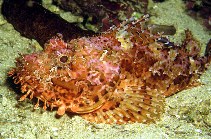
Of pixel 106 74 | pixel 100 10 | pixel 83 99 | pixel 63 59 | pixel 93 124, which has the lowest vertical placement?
pixel 93 124

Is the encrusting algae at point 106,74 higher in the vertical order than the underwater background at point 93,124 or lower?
higher

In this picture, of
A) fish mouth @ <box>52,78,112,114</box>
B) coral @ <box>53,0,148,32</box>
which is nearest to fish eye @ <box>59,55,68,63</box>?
fish mouth @ <box>52,78,112,114</box>

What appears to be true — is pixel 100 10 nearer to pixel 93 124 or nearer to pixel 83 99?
pixel 83 99

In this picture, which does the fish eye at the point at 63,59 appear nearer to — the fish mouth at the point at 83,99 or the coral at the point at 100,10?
the fish mouth at the point at 83,99

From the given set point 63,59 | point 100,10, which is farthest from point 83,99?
point 100,10

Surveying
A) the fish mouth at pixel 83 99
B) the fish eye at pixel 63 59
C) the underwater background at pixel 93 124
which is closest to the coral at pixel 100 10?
the underwater background at pixel 93 124

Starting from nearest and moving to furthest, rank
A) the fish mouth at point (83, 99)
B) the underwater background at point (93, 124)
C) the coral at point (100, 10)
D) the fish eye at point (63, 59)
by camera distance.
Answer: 1. the underwater background at point (93, 124)
2. the fish mouth at point (83, 99)
3. the fish eye at point (63, 59)
4. the coral at point (100, 10)

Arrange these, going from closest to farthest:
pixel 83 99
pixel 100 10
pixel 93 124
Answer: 1. pixel 83 99
2. pixel 93 124
3. pixel 100 10
